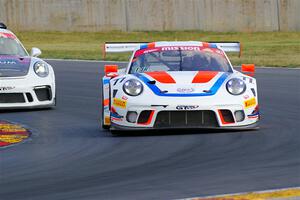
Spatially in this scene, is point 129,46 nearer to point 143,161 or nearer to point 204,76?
point 204,76

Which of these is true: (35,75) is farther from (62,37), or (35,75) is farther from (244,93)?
(62,37)

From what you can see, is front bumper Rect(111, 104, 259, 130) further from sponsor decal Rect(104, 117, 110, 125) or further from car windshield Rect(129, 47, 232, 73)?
car windshield Rect(129, 47, 232, 73)

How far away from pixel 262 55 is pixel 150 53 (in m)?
17.2

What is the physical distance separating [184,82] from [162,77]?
1.09 feet

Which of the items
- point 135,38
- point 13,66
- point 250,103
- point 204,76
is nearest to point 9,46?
point 13,66

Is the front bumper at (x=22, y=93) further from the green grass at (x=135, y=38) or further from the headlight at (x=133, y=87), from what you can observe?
the green grass at (x=135, y=38)

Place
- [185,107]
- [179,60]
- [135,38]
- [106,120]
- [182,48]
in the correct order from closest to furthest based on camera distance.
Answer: [185,107], [106,120], [179,60], [182,48], [135,38]

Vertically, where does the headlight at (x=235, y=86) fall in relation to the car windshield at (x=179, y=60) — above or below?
below

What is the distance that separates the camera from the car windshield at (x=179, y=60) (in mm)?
12648

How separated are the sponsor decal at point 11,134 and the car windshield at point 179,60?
1.49 m

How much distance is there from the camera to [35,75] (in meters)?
15.3

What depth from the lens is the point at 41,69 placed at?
1553cm

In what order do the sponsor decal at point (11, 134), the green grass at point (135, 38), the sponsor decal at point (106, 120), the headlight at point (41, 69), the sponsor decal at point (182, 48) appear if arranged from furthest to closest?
the green grass at point (135, 38) < the headlight at point (41, 69) < the sponsor decal at point (182, 48) < the sponsor decal at point (106, 120) < the sponsor decal at point (11, 134)

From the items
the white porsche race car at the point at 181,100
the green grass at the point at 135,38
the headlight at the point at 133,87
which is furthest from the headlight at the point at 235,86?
the green grass at the point at 135,38
